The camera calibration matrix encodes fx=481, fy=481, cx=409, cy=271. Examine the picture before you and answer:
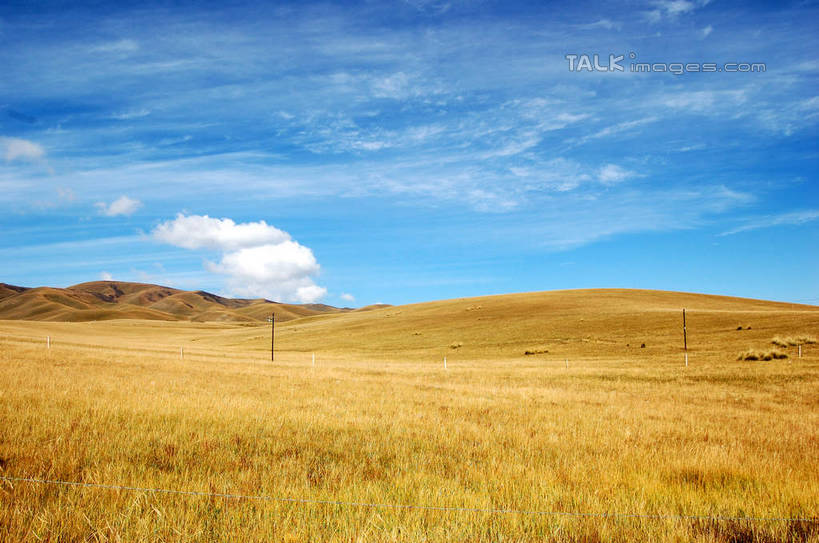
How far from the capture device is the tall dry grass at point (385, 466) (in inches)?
197

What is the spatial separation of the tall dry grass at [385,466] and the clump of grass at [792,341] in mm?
31506

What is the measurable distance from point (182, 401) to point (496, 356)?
44558mm

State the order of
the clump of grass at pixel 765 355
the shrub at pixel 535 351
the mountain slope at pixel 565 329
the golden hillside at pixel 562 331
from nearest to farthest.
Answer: the clump of grass at pixel 765 355, the golden hillside at pixel 562 331, the mountain slope at pixel 565 329, the shrub at pixel 535 351

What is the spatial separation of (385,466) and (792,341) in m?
47.7

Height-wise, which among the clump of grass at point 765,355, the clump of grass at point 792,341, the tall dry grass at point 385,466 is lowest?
the clump of grass at point 765,355

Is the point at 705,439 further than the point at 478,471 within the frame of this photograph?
Yes

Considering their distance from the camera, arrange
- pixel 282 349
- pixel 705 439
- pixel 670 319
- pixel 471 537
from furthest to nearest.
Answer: pixel 282 349 < pixel 670 319 < pixel 705 439 < pixel 471 537

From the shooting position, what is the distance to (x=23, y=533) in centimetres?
452

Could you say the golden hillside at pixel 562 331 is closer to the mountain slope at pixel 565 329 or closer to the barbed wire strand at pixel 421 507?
the mountain slope at pixel 565 329

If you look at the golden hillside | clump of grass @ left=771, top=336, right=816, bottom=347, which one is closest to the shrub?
the golden hillside

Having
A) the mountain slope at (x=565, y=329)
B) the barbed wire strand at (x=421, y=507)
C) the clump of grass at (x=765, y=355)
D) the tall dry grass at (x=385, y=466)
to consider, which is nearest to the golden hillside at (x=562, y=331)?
the mountain slope at (x=565, y=329)

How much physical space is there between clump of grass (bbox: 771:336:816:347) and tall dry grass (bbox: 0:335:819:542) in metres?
31.5

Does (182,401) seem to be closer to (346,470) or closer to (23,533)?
(346,470)

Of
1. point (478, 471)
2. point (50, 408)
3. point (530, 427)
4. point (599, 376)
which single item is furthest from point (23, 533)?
point (599, 376)
